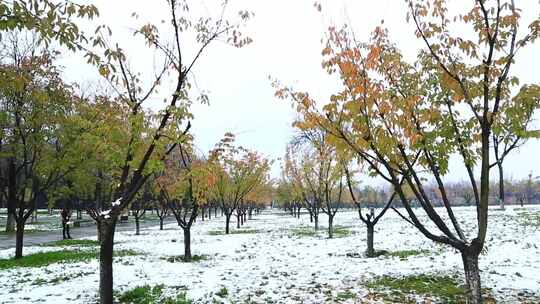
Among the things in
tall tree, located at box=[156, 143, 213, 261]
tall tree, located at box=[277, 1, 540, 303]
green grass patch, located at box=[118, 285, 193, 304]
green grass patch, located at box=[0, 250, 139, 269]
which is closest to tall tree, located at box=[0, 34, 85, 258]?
green grass patch, located at box=[0, 250, 139, 269]

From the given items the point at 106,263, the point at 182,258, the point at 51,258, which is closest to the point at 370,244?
the point at 182,258

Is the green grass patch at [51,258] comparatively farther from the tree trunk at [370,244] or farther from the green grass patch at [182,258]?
the tree trunk at [370,244]

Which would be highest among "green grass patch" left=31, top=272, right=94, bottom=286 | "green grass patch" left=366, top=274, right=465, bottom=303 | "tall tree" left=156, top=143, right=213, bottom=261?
"tall tree" left=156, top=143, right=213, bottom=261

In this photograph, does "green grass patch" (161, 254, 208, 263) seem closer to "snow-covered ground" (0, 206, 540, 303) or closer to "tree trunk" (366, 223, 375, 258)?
"snow-covered ground" (0, 206, 540, 303)

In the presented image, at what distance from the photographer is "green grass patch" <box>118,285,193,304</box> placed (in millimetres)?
8438

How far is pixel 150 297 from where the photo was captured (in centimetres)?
873

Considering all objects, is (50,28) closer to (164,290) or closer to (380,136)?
Result: (380,136)

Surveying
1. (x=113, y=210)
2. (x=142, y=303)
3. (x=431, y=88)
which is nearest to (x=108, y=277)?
(x=142, y=303)

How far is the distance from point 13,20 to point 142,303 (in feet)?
20.4

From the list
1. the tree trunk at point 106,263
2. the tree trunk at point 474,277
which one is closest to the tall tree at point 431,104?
the tree trunk at point 474,277

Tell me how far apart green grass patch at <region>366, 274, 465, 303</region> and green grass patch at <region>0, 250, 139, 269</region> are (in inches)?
418

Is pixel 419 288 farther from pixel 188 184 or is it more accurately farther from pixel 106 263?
pixel 188 184

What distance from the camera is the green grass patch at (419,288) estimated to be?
26.8 ft

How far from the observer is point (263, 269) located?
39.0ft
